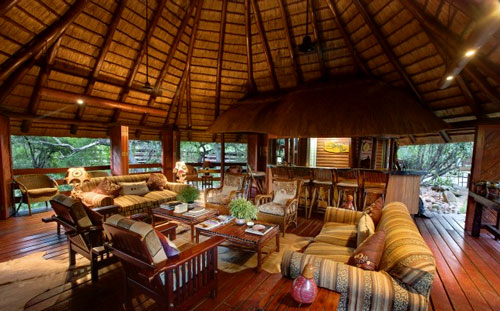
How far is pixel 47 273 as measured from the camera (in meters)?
2.88

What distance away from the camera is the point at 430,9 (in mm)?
3605

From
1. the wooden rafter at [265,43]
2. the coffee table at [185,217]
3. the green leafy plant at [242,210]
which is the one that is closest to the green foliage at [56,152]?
the coffee table at [185,217]

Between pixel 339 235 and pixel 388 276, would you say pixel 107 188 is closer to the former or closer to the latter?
pixel 339 235

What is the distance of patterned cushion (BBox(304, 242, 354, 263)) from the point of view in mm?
2354

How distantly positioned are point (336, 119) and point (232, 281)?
4576mm

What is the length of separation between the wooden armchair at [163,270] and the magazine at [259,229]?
2.63ft

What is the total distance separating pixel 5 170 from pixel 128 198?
2.97 metres

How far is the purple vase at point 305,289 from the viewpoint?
4.83 ft

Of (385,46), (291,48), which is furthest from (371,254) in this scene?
(291,48)

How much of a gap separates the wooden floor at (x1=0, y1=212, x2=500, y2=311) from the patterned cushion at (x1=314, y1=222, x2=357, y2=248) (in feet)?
2.71

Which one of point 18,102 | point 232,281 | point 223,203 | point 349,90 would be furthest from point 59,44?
point 349,90

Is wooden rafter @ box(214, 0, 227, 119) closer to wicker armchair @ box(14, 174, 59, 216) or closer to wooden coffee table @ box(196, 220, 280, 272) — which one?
wooden coffee table @ box(196, 220, 280, 272)

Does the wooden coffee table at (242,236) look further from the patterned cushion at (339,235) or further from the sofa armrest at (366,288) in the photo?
the sofa armrest at (366,288)

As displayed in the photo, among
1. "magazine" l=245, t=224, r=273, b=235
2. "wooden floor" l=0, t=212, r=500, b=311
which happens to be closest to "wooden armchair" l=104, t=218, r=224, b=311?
"wooden floor" l=0, t=212, r=500, b=311
